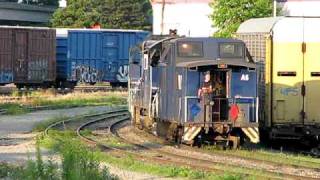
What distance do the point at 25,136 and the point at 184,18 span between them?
4395 cm

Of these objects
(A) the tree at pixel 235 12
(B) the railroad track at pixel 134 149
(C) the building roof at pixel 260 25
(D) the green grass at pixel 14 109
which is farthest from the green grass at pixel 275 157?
(A) the tree at pixel 235 12

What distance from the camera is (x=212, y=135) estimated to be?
1861 centimetres

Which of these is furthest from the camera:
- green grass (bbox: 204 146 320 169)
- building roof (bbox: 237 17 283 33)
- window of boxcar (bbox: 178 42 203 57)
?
building roof (bbox: 237 17 283 33)

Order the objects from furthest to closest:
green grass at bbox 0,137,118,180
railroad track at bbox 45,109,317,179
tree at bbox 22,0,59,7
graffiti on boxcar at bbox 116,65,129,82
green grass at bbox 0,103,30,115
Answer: tree at bbox 22,0,59,7
graffiti on boxcar at bbox 116,65,129,82
green grass at bbox 0,103,30,115
railroad track at bbox 45,109,317,179
green grass at bbox 0,137,118,180

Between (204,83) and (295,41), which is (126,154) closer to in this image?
(204,83)

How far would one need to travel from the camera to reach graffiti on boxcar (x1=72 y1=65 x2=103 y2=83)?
4238cm

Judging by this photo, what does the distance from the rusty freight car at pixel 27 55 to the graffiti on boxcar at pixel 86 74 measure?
147 centimetres

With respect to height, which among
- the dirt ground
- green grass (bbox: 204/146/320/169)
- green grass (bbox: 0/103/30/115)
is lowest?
green grass (bbox: 204/146/320/169)

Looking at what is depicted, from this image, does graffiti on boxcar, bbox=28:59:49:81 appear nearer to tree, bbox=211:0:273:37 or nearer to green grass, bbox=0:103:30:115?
green grass, bbox=0:103:30:115

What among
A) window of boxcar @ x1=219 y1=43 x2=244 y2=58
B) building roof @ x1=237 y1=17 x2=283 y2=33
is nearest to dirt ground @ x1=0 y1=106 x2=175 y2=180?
window of boxcar @ x1=219 y1=43 x2=244 y2=58

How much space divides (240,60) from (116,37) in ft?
83.6

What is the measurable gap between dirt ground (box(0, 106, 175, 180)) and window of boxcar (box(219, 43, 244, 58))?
496cm

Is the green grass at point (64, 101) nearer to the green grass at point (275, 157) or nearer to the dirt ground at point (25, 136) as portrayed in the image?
the dirt ground at point (25, 136)

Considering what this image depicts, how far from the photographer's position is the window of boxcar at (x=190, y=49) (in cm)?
1853
